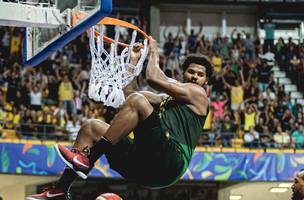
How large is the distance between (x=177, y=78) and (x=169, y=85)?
34.7ft

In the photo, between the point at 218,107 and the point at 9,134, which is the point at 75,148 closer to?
the point at 9,134

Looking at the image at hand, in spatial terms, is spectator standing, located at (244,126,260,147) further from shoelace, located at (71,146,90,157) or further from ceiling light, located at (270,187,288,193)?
shoelace, located at (71,146,90,157)

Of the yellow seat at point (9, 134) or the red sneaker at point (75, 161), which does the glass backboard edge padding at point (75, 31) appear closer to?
the red sneaker at point (75, 161)

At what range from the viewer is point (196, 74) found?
20.6 ft

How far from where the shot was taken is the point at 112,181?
16.7 m

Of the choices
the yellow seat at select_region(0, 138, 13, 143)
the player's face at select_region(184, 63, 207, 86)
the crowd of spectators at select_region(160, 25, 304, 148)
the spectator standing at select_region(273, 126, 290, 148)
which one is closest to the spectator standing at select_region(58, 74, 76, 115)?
the yellow seat at select_region(0, 138, 13, 143)

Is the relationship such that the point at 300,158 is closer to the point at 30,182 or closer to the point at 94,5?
the point at 30,182

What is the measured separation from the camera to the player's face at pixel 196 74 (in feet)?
20.6

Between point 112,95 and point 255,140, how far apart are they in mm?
8963

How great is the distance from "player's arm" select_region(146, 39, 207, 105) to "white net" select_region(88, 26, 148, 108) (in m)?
0.46

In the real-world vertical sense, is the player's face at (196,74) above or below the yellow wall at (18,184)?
above

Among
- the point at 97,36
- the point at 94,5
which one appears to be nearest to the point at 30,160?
the point at 97,36

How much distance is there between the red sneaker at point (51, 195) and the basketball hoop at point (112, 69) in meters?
1.12

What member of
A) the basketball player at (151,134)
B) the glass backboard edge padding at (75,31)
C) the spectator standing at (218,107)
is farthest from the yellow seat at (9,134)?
the basketball player at (151,134)
